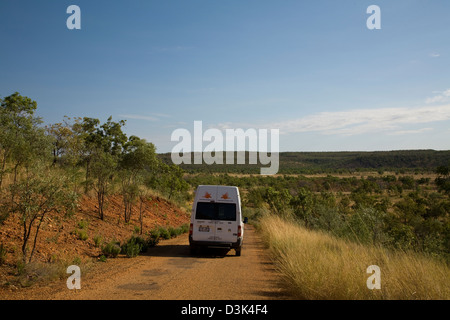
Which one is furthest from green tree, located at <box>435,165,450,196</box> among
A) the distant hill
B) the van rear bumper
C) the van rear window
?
the distant hill

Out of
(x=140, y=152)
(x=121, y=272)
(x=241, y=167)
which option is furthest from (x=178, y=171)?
(x=241, y=167)

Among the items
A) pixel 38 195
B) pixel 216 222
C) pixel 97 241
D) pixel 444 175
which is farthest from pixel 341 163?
pixel 38 195

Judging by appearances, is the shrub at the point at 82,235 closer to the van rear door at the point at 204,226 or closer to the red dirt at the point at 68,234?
the red dirt at the point at 68,234

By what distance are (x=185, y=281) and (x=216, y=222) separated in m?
4.80

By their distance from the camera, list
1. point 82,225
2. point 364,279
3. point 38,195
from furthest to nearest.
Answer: point 82,225
point 38,195
point 364,279

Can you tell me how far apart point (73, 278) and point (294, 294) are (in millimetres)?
5817

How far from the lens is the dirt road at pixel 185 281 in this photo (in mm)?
7176

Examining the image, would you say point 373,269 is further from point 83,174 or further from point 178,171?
point 178,171

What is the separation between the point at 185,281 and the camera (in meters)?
8.49

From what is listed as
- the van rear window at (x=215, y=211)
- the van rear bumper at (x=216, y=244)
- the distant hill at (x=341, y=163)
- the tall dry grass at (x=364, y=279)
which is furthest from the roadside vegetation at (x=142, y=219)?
the distant hill at (x=341, y=163)

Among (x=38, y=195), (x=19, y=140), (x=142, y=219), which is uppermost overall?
(x=19, y=140)

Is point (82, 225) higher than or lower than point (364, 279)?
lower

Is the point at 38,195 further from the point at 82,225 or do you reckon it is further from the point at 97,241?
the point at 82,225
